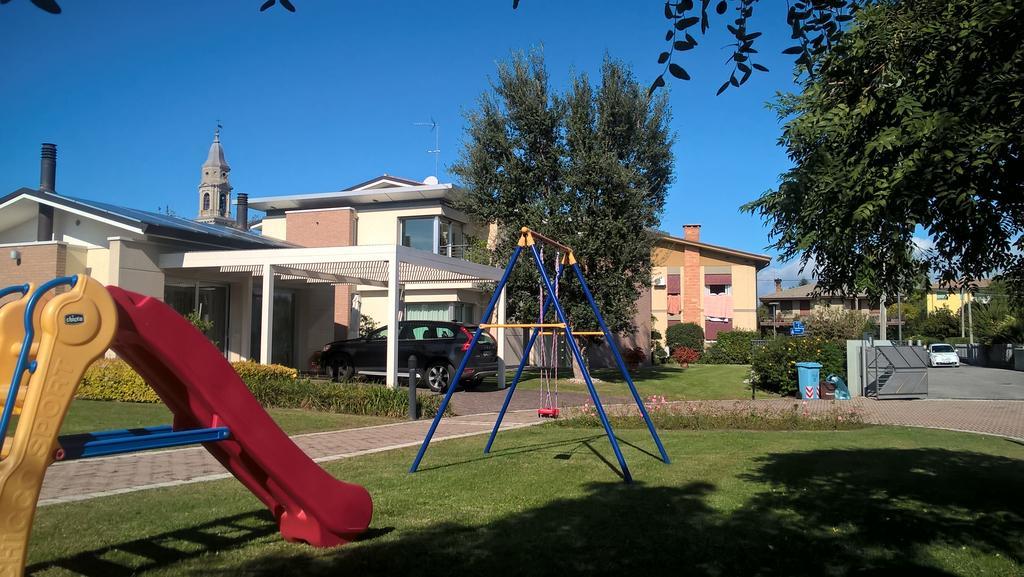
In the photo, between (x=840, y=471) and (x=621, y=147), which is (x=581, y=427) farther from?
(x=621, y=147)

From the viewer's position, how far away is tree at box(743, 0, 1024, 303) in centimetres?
521

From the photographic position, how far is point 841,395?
1977cm

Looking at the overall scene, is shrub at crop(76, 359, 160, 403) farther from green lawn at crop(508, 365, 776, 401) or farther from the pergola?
green lawn at crop(508, 365, 776, 401)

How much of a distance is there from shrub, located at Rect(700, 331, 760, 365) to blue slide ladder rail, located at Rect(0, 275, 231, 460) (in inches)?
1597

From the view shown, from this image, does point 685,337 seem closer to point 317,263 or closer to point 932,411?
point 932,411

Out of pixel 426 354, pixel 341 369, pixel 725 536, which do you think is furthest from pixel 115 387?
pixel 725 536

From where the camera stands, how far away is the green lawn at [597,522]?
4832 millimetres

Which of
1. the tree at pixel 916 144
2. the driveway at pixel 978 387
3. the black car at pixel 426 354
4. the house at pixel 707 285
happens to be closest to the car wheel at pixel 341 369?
the black car at pixel 426 354

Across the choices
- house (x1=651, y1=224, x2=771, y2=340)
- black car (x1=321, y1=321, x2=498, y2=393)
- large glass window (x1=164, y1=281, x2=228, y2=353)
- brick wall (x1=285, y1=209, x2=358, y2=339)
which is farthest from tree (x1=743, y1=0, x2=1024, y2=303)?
house (x1=651, y1=224, x2=771, y2=340)

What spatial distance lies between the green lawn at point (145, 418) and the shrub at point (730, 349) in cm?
3239

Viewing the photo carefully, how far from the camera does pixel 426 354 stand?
1875 centimetres

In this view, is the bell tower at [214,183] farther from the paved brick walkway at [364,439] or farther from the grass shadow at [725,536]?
the grass shadow at [725,536]

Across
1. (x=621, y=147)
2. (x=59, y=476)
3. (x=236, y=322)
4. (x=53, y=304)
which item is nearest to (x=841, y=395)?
(x=621, y=147)

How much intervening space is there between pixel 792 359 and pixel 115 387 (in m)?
17.3
